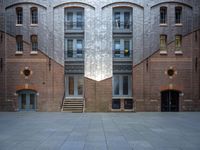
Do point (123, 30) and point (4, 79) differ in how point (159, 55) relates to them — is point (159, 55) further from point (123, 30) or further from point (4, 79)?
point (4, 79)

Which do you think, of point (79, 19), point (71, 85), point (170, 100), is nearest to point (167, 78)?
point (170, 100)

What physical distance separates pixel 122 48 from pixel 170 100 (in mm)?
7127

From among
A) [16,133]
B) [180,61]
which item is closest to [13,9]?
[16,133]

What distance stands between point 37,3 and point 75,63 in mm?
7076

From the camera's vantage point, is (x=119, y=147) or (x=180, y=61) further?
(x=180, y=61)

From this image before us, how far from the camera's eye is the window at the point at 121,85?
21.5 m

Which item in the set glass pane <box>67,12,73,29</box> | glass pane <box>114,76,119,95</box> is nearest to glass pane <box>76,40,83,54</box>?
glass pane <box>67,12,73,29</box>

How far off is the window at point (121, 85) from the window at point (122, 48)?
2.26 metres

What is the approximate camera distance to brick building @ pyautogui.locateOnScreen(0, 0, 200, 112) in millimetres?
20844

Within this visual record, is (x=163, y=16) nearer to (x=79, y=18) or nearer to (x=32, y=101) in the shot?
(x=79, y=18)

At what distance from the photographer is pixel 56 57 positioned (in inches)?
827

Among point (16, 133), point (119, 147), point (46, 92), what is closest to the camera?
point (119, 147)

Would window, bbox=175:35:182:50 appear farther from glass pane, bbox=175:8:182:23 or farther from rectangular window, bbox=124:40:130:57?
rectangular window, bbox=124:40:130:57

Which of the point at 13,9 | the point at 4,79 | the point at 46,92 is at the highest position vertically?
the point at 13,9
